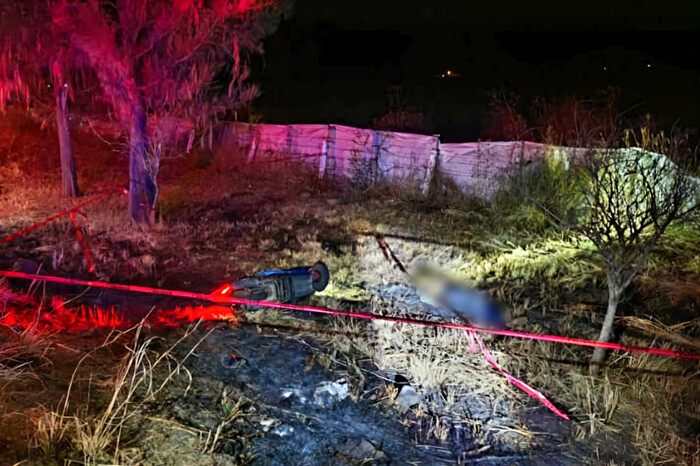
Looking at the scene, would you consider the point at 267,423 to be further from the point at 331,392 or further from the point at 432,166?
the point at 432,166

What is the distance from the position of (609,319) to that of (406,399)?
176 centimetres

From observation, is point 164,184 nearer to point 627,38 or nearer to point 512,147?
point 512,147

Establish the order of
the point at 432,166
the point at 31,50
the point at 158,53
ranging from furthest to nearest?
the point at 432,166
the point at 158,53
the point at 31,50

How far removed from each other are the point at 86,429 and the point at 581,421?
10.3 ft

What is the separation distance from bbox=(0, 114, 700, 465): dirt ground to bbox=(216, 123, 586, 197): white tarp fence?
2199mm

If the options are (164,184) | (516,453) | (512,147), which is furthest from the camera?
(164,184)

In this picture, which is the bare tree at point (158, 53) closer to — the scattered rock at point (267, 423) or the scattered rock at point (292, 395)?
the scattered rock at point (292, 395)

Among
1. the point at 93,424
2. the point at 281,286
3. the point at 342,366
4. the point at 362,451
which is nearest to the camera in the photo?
the point at 93,424

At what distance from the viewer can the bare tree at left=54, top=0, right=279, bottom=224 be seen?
25.7 feet

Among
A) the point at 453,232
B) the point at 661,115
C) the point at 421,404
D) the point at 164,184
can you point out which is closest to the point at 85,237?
the point at 164,184

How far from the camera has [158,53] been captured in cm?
859

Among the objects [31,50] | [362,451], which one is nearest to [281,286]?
[362,451]

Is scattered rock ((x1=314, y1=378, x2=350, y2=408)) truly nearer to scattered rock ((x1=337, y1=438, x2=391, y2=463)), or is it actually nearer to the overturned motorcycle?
scattered rock ((x1=337, y1=438, x2=391, y2=463))

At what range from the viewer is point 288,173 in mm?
12977
